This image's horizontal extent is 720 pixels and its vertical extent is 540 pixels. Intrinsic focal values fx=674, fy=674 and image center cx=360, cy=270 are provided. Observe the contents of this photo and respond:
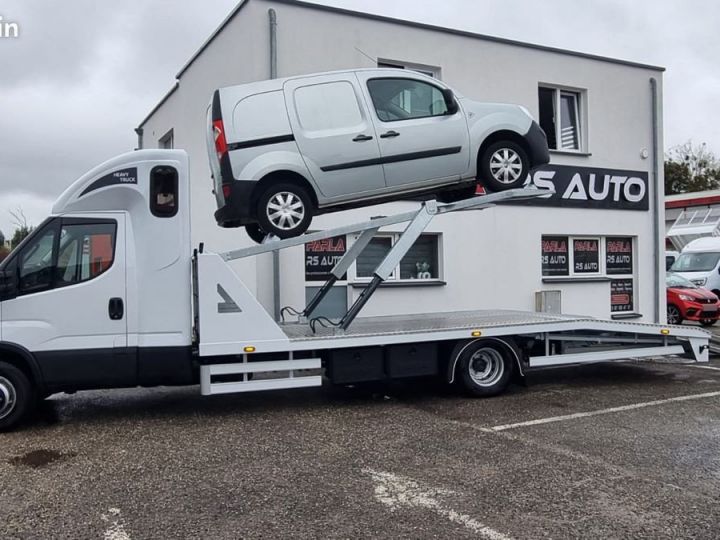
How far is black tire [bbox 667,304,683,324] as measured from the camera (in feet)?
53.2

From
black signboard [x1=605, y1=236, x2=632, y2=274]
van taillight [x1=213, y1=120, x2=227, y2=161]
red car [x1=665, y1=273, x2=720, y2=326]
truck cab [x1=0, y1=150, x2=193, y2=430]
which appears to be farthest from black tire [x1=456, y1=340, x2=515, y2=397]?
red car [x1=665, y1=273, x2=720, y2=326]

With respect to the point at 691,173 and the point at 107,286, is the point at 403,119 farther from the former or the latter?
the point at 691,173

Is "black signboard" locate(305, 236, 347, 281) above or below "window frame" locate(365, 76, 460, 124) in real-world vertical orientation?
below

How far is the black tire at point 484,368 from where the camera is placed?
308 inches

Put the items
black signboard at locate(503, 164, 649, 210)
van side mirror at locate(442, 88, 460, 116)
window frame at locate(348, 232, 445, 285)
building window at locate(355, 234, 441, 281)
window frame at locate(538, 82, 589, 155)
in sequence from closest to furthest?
van side mirror at locate(442, 88, 460, 116), window frame at locate(348, 232, 445, 285), building window at locate(355, 234, 441, 281), black signboard at locate(503, 164, 649, 210), window frame at locate(538, 82, 589, 155)

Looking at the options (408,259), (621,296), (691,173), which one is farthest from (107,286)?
(691,173)

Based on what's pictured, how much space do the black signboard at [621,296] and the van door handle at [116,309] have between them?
398 inches

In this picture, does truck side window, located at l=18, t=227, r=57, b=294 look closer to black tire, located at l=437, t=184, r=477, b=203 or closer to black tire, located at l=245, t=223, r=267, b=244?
black tire, located at l=245, t=223, r=267, b=244

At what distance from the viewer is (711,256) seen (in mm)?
20234

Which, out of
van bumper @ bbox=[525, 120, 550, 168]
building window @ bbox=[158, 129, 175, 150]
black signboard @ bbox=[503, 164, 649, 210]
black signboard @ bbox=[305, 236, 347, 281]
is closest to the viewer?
van bumper @ bbox=[525, 120, 550, 168]

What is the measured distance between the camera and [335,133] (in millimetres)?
7043

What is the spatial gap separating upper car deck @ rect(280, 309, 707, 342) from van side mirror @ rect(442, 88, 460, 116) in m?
2.44

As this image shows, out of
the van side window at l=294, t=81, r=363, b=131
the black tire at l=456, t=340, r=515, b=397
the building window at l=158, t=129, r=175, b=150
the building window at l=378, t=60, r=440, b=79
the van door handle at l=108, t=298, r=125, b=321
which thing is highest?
the building window at l=378, t=60, r=440, b=79

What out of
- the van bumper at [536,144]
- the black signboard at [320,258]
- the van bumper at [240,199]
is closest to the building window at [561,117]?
the black signboard at [320,258]
